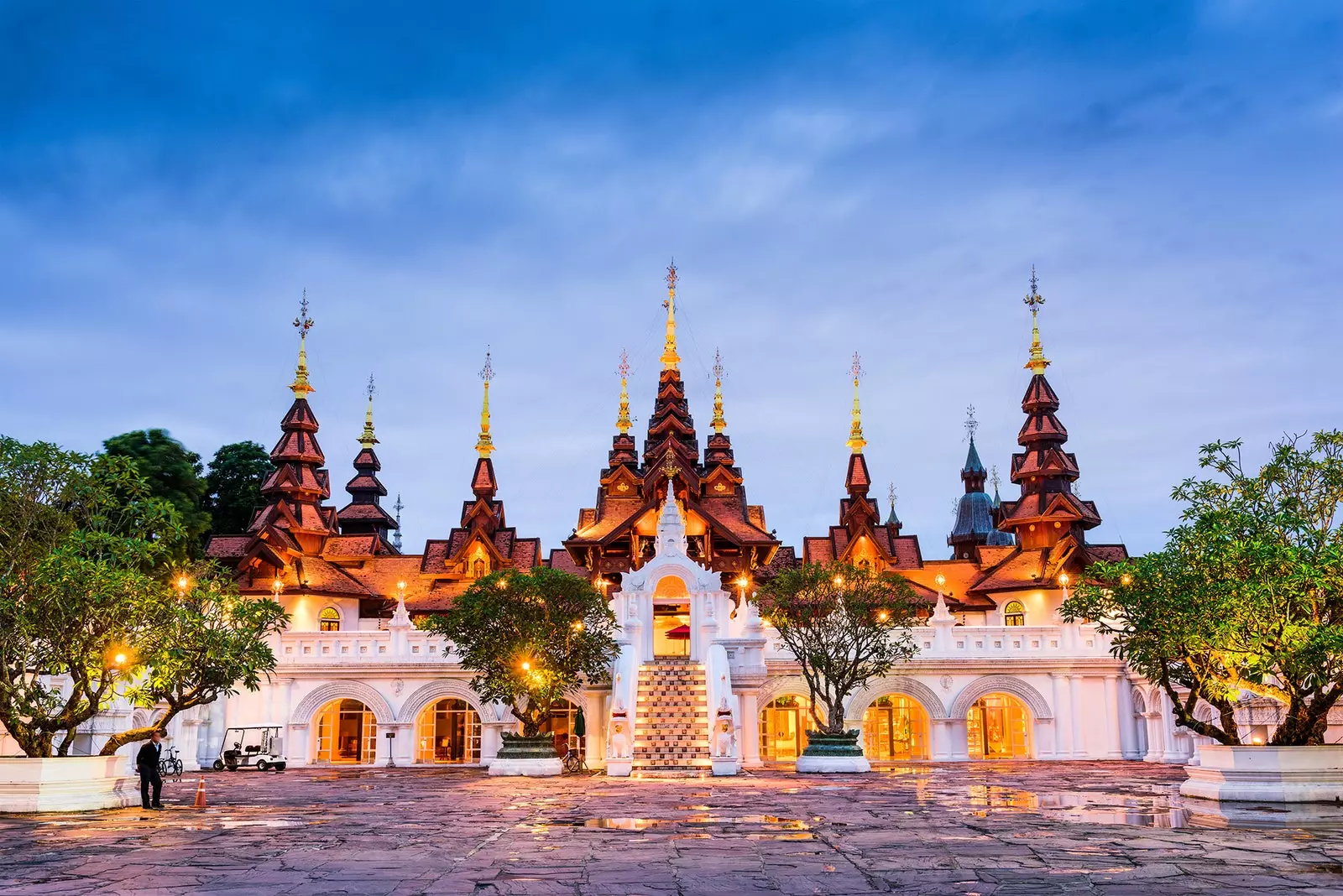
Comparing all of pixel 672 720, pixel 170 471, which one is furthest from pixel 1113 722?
pixel 170 471

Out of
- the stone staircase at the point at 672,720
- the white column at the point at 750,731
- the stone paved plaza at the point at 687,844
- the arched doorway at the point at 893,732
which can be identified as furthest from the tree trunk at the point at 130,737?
the arched doorway at the point at 893,732

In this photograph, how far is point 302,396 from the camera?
194 feet

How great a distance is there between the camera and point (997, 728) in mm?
40031

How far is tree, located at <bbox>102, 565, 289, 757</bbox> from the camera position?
Answer: 20.8 m

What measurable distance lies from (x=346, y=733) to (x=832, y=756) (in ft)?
67.9

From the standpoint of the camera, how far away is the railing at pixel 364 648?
38.2 m

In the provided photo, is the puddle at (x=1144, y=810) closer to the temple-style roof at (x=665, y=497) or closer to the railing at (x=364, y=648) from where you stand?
the railing at (x=364, y=648)

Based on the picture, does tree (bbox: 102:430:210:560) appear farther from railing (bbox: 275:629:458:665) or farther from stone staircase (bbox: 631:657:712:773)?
stone staircase (bbox: 631:657:712:773)

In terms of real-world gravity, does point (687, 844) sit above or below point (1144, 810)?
above

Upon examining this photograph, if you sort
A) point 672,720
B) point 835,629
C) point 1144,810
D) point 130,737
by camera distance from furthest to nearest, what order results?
1. point 672,720
2. point 835,629
3. point 130,737
4. point 1144,810

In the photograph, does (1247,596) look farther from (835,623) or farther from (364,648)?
(364,648)

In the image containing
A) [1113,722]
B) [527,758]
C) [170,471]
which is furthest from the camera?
[170,471]

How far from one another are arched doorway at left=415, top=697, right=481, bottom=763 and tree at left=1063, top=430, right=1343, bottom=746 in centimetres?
2279

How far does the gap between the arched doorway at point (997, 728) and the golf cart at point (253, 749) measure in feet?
68.4
